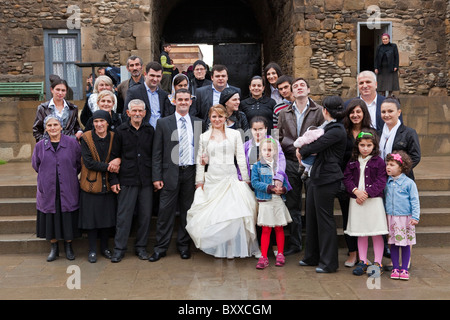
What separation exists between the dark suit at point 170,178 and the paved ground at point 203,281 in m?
0.26

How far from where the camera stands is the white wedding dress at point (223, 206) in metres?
4.68

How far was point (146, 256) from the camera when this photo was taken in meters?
4.98

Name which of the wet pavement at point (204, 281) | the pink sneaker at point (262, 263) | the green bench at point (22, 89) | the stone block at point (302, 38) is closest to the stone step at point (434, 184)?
the wet pavement at point (204, 281)

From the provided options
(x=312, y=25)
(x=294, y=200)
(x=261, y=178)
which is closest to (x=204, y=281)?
(x=261, y=178)

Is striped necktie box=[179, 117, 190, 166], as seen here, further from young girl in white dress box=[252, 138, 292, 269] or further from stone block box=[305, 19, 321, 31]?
stone block box=[305, 19, 321, 31]

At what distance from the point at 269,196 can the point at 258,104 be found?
1295mm

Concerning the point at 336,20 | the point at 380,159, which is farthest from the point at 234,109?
the point at 336,20

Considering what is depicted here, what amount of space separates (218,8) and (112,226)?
12554mm

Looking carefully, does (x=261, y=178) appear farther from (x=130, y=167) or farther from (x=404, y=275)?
(x=404, y=275)

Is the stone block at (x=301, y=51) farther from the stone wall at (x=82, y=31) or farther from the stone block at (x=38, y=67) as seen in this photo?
the stone block at (x=38, y=67)

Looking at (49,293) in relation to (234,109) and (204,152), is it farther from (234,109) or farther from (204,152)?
(234,109)

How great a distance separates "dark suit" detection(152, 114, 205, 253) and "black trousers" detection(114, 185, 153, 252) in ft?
0.46

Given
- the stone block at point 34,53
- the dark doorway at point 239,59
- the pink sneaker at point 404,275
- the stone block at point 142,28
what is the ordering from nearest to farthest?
the pink sneaker at point 404,275
the stone block at point 142,28
the stone block at point 34,53
the dark doorway at point 239,59

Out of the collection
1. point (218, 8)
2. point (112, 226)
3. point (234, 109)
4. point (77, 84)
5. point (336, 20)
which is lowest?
point (112, 226)
